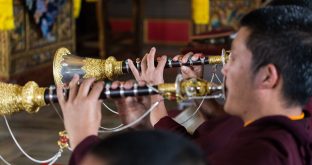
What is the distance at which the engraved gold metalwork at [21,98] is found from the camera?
1428mm

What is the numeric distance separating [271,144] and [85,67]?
91 cm

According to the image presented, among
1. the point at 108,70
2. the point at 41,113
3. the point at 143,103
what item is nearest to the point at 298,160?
the point at 143,103

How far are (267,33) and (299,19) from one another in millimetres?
112

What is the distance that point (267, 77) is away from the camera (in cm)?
123

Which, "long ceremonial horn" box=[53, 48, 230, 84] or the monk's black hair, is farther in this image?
"long ceremonial horn" box=[53, 48, 230, 84]

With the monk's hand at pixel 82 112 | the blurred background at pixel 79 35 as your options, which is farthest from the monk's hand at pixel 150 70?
the blurred background at pixel 79 35

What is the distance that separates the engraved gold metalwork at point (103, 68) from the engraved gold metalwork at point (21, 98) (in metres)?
0.43

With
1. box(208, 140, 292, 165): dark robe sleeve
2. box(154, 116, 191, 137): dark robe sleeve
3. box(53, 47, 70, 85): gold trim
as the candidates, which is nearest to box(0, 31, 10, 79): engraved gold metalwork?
box(53, 47, 70, 85): gold trim

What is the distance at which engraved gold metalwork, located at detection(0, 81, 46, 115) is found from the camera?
1.43 meters

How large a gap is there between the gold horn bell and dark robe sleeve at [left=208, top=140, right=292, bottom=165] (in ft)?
2.62

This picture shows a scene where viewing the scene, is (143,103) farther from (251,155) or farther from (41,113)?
(41,113)

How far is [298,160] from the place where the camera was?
120 centimetres

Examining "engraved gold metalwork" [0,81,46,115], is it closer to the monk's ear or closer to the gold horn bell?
the gold horn bell

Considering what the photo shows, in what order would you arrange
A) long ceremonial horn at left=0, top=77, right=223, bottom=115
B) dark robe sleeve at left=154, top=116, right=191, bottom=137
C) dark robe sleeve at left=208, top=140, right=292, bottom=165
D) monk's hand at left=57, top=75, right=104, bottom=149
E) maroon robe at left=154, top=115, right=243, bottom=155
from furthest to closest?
dark robe sleeve at left=154, top=116, right=191, bottom=137 < maroon robe at left=154, top=115, right=243, bottom=155 < long ceremonial horn at left=0, top=77, right=223, bottom=115 < monk's hand at left=57, top=75, right=104, bottom=149 < dark robe sleeve at left=208, top=140, right=292, bottom=165
